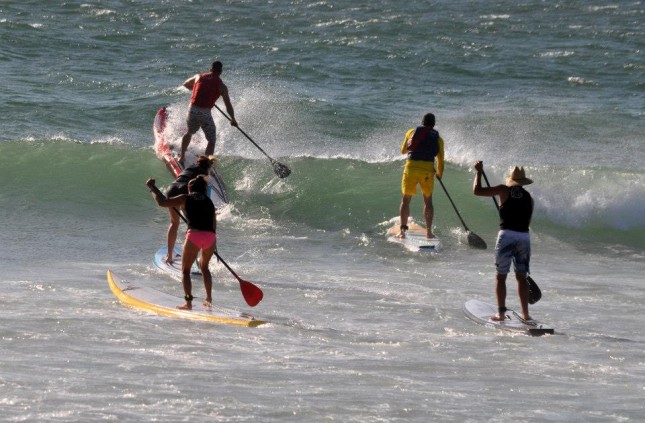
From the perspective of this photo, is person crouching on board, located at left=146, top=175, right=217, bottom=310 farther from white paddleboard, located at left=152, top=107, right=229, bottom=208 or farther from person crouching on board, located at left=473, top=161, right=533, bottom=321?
white paddleboard, located at left=152, top=107, right=229, bottom=208

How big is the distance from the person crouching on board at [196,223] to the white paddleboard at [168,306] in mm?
119

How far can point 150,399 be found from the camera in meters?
7.07

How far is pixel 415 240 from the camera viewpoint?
1328cm

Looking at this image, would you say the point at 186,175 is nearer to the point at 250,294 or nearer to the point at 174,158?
the point at 250,294

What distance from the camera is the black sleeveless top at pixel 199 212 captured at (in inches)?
372

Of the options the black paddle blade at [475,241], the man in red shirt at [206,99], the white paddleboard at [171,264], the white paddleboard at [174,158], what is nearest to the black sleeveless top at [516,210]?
the white paddleboard at [171,264]

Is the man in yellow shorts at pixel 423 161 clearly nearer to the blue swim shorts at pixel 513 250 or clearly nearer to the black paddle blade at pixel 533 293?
the black paddle blade at pixel 533 293

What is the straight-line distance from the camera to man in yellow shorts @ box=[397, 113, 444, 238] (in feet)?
42.3

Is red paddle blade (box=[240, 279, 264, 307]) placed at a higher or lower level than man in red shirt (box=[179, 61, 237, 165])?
lower

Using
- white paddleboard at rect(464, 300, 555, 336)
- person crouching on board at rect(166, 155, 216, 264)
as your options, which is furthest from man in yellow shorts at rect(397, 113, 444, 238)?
white paddleboard at rect(464, 300, 555, 336)

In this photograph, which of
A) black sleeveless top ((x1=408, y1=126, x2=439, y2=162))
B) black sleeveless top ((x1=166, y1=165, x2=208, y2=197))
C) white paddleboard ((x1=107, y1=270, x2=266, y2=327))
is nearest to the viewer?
white paddleboard ((x1=107, y1=270, x2=266, y2=327))

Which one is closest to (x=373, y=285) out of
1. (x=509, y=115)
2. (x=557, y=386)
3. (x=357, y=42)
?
(x=557, y=386)

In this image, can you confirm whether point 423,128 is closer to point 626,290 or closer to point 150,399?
point 626,290

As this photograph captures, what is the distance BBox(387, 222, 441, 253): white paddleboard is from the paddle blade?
221 centimetres
